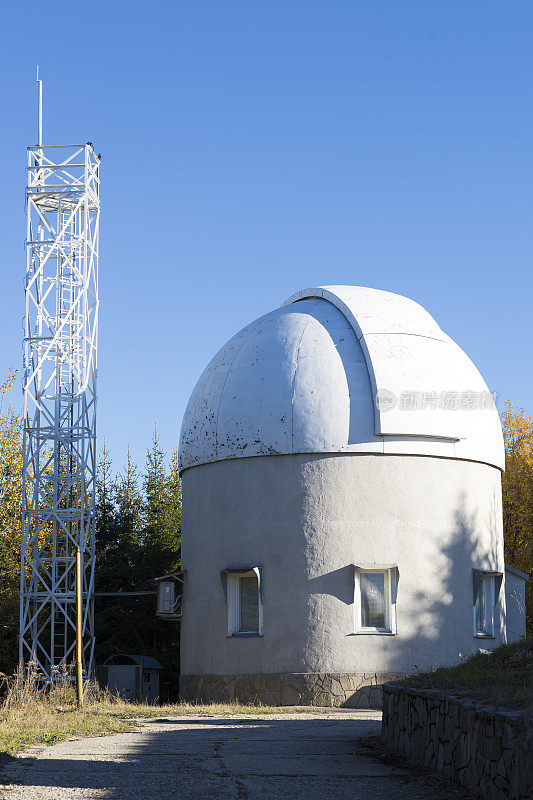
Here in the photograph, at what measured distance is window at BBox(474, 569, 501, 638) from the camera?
19094mm

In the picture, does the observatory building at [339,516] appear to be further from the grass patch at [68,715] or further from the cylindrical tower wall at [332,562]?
the grass patch at [68,715]

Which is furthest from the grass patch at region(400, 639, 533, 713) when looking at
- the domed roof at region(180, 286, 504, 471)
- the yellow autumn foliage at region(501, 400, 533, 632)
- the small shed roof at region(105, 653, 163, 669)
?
the yellow autumn foliage at region(501, 400, 533, 632)

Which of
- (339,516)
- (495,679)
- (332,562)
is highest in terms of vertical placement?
(339,516)

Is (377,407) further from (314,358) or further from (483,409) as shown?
(483,409)

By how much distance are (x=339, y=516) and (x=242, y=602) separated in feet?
8.51

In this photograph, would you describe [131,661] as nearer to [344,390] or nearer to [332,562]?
[332,562]

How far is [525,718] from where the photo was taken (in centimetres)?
636

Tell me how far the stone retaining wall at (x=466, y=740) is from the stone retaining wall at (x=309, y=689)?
680cm

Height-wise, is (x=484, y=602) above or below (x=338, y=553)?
below

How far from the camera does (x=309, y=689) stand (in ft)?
57.3

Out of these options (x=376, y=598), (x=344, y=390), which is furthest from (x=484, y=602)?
(x=344, y=390)

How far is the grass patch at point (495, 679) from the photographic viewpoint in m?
7.43

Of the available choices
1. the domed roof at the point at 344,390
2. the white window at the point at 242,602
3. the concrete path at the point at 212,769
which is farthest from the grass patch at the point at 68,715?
the domed roof at the point at 344,390

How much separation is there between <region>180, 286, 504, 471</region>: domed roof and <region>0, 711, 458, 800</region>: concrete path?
678cm
